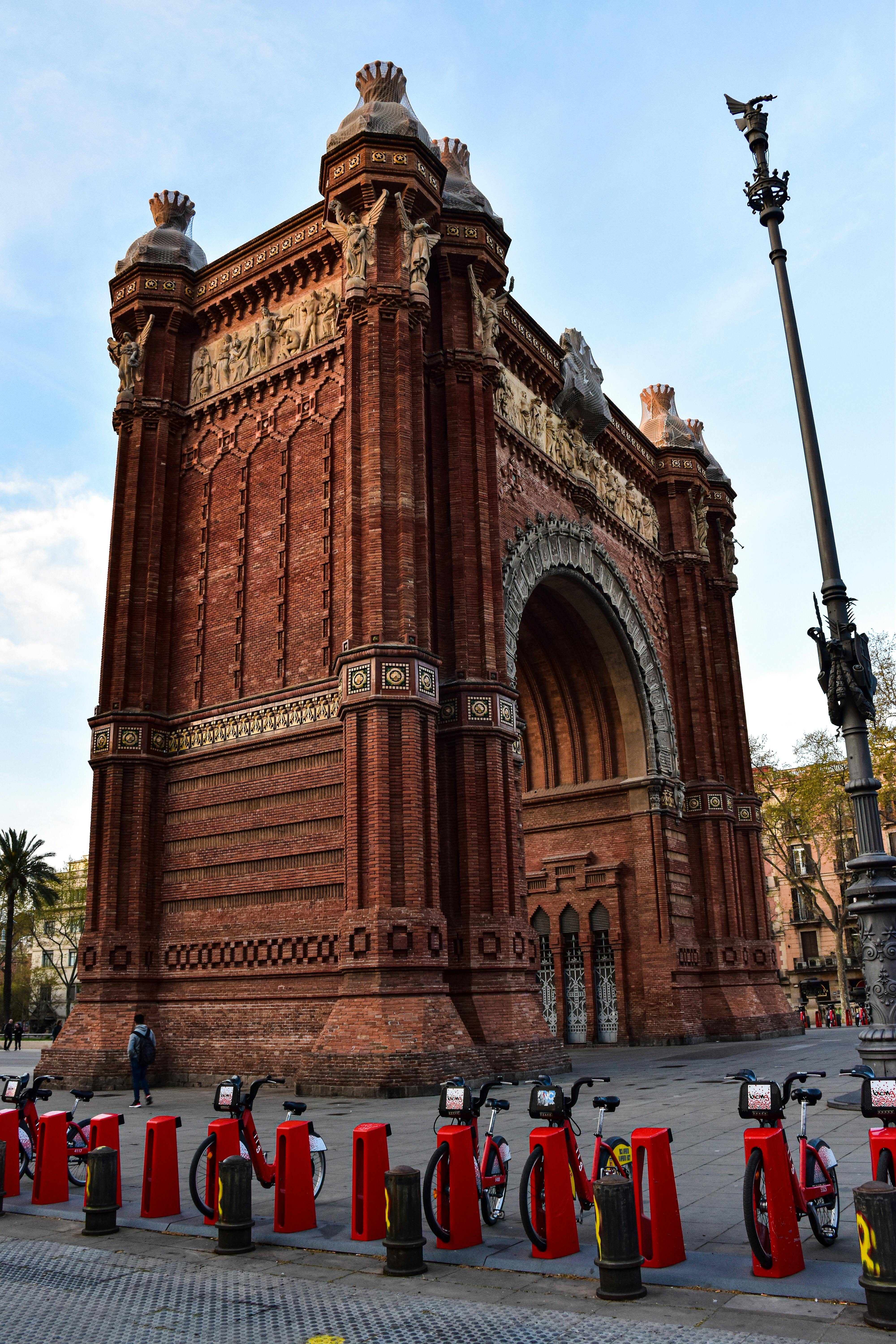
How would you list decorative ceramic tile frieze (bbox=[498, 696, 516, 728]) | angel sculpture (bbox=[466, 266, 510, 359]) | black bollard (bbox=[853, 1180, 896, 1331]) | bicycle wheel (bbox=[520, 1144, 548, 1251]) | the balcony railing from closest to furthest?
black bollard (bbox=[853, 1180, 896, 1331]), bicycle wheel (bbox=[520, 1144, 548, 1251]), decorative ceramic tile frieze (bbox=[498, 696, 516, 728]), angel sculpture (bbox=[466, 266, 510, 359]), the balcony railing

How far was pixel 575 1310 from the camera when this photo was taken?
5.38 m

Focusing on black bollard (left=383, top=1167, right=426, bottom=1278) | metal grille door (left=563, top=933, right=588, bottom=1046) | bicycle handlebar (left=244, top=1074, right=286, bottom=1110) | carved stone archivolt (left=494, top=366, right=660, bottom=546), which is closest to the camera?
black bollard (left=383, top=1167, right=426, bottom=1278)

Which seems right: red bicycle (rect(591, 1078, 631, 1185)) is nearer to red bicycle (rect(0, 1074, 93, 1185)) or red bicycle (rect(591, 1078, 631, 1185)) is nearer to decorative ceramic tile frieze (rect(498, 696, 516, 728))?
red bicycle (rect(0, 1074, 93, 1185))

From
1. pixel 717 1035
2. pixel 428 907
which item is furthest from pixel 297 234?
pixel 717 1035

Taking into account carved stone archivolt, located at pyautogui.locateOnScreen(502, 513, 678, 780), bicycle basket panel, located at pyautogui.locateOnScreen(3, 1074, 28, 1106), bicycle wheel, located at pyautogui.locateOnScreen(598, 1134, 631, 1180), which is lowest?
bicycle wheel, located at pyautogui.locateOnScreen(598, 1134, 631, 1180)

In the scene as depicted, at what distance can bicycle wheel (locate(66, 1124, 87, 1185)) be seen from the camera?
9.12 metres

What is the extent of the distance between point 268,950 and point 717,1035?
583 inches

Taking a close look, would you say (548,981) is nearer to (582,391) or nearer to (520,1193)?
(582,391)

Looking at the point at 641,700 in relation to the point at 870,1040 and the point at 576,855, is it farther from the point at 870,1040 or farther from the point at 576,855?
the point at 870,1040

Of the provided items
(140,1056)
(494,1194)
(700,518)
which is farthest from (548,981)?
(494,1194)

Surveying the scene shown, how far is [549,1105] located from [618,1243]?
51.8 inches

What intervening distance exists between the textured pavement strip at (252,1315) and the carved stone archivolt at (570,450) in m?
18.2

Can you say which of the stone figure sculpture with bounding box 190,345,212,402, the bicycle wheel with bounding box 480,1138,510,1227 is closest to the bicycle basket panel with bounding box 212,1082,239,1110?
the bicycle wheel with bounding box 480,1138,510,1227

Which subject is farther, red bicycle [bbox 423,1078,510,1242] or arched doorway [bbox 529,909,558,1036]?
arched doorway [bbox 529,909,558,1036]
